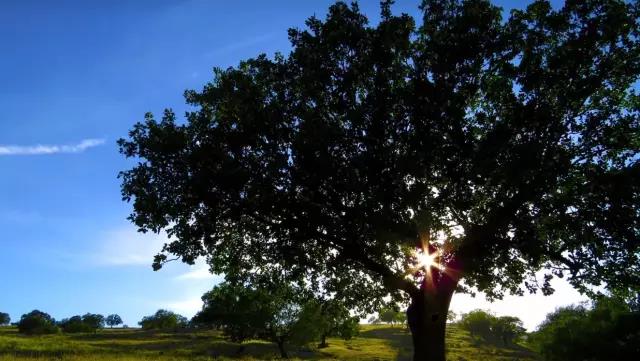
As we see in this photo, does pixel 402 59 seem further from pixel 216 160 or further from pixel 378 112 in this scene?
pixel 216 160

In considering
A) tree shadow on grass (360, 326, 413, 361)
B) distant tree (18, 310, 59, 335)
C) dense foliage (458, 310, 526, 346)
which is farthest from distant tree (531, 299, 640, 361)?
distant tree (18, 310, 59, 335)

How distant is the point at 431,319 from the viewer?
22.2 m

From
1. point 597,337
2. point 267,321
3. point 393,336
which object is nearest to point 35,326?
point 267,321

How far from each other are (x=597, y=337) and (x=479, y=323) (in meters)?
107

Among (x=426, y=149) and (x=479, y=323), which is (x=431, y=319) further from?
(x=479, y=323)

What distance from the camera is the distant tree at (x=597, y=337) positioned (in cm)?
4134

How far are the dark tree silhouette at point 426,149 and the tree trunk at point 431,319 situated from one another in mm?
89

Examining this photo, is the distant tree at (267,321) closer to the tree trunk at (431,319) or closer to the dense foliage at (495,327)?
the tree trunk at (431,319)

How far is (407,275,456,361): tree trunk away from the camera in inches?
869

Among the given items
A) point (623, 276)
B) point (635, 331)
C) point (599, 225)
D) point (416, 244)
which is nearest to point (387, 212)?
point (416, 244)

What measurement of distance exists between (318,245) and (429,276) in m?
5.82

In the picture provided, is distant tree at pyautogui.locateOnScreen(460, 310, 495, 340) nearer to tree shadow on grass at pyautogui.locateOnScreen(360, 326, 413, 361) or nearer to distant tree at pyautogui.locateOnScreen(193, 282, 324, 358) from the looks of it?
tree shadow on grass at pyautogui.locateOnScreen(360, 326, 413, 361)

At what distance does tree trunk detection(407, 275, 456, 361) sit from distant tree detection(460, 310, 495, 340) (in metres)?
133

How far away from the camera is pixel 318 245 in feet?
82.2
